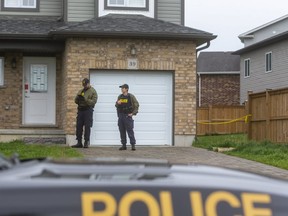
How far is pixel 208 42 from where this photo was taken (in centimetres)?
1897

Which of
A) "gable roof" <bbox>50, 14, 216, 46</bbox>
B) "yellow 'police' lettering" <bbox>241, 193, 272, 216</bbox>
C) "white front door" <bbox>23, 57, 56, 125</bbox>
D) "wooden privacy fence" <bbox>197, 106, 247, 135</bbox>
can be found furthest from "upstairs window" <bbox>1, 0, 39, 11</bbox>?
"yellow 'police' lettering" <bbox>241, 193, 272, 216</bbox>

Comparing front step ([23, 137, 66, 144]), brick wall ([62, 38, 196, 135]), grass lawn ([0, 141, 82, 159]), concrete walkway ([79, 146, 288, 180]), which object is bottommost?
concrete walkway ([79, 146, 288, 180])

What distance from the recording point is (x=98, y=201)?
6.82 ft

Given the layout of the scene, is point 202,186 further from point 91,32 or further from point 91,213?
point 91,32

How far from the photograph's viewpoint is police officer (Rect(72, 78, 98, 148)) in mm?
16922

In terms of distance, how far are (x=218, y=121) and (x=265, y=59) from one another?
17.0 ft

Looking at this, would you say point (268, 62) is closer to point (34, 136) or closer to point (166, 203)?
point (34, 136)

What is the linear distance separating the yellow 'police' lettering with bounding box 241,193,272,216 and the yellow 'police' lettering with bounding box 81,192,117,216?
17.5 inches

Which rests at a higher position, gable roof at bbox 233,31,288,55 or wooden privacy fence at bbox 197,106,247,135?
gable roof at bbox 233,31,288,55

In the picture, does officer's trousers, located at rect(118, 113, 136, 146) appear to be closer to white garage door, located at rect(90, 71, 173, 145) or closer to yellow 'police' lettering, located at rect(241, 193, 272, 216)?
white garage door, located at rect(90, 71, 173, 145)

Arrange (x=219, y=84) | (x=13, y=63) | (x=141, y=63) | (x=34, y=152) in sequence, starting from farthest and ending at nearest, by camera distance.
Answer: (x=219, y=84) → (x=13, y=63) → (x=141, y=63) → (x=34, y=152)

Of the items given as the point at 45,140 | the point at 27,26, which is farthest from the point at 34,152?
the point at 27,26

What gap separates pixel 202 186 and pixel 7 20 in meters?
18.5

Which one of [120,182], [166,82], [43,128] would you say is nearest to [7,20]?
[43,128]
